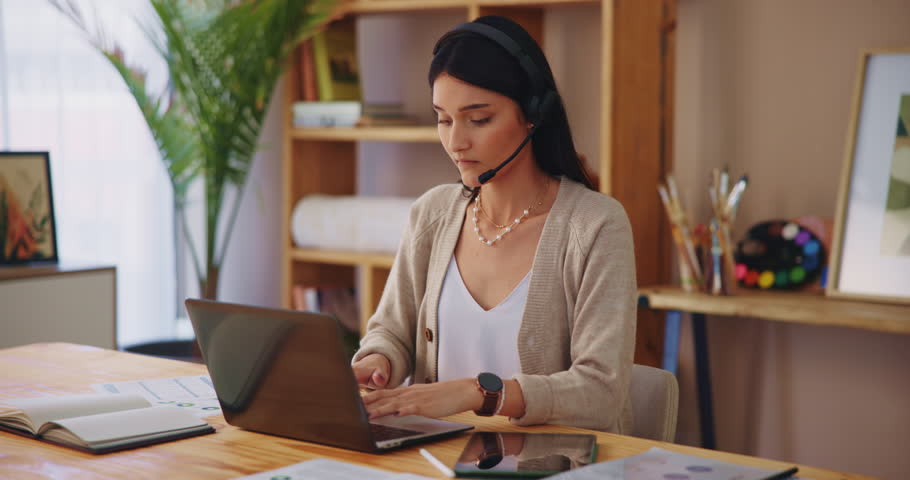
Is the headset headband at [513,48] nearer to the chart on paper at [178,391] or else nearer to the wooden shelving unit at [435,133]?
the chart on paper at [178,391]

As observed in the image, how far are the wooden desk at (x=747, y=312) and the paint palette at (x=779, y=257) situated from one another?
4 centimetres

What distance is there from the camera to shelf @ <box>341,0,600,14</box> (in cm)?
286

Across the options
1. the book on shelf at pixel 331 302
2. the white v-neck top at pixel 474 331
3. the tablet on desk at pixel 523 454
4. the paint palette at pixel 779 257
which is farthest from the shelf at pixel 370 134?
the tablet on desk at pixel 523 454

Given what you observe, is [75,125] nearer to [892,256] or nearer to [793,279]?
[793,279]

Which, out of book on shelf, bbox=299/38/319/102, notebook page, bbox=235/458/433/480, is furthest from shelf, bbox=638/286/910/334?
notebook page, bbox=235/458/433/480

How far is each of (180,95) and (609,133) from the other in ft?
4.63

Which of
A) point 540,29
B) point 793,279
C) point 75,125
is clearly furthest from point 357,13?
point 793,279

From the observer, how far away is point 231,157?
3297 millimetres

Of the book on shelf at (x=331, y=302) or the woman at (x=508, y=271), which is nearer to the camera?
the woman at (x=508, y=271)

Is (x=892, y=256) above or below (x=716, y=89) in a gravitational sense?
below

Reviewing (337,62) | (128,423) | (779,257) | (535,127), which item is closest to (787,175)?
(779,257)

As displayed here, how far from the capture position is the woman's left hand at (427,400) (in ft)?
4.33

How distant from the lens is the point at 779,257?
268 centimetres

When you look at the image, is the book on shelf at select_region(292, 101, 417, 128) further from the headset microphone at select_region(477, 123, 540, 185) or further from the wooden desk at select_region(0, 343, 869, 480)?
the wooden desk at select_region(0, 343, 869, 480)
